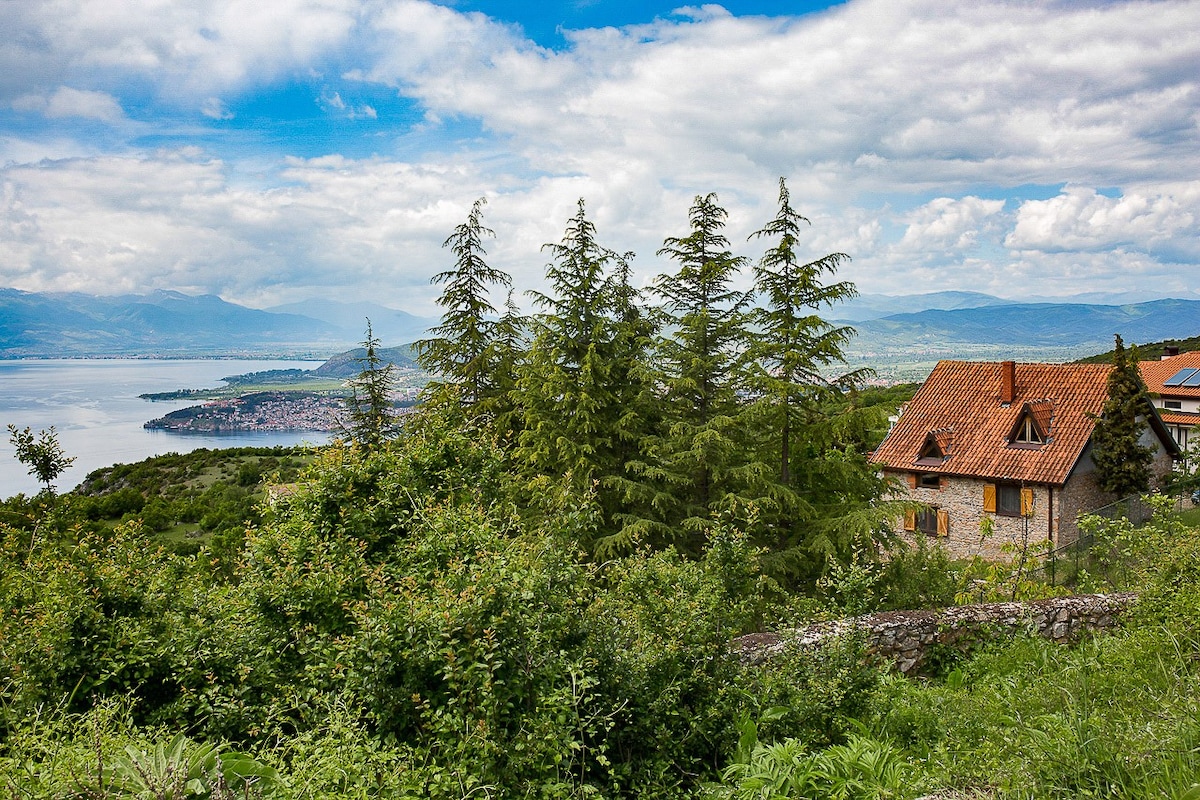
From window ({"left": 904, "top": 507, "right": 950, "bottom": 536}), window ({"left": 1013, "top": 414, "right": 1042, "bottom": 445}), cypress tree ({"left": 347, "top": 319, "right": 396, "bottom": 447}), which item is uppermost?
cypress tree ({"left": 347, "top": 319, "right": 396, "bottom": 447})

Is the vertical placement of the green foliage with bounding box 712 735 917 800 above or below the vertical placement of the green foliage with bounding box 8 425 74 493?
below

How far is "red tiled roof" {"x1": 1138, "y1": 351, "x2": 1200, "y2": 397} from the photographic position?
169 feet

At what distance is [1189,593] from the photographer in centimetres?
766

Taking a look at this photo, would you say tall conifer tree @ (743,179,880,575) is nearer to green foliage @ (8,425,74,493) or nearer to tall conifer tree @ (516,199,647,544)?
tall conifer tree @ (516,199,647,544)

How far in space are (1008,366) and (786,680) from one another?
26.4 metres

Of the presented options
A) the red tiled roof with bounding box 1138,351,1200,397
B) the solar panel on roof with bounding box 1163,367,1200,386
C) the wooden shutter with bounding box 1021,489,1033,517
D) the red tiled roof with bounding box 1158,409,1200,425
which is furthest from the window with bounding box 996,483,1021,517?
the solar panel on roof with bounding box 1163,367,1200,386

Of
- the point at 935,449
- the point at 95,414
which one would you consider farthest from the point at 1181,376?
the point at 95,414

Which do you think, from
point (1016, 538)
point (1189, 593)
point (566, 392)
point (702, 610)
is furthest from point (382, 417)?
point (1016, 538)

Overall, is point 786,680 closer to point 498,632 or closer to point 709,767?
point 709,767

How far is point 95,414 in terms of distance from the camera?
30.3 meters

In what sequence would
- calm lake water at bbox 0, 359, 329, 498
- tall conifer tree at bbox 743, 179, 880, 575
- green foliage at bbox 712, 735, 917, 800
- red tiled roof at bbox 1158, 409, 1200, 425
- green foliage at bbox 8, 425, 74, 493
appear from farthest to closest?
red tiled roof at bbox 1158, 409, 1200, 425 → tall conifer tree at bbox 743, 179, 880, 575 → calm lake water at bbox 0, 359, 329, 498 → green foliage at bbox 8, 425, 74, 493 → green foliage at bbox 712, 735, 917, 800

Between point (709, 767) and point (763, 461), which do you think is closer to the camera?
point (709, 767)

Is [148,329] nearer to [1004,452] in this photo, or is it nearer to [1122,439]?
[1004,452]

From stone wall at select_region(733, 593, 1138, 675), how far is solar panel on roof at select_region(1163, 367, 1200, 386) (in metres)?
56.0
